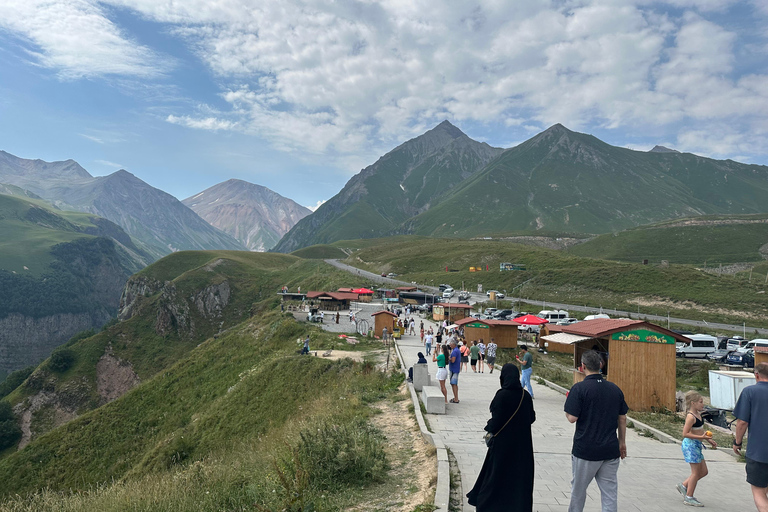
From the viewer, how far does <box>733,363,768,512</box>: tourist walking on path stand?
5.27 m

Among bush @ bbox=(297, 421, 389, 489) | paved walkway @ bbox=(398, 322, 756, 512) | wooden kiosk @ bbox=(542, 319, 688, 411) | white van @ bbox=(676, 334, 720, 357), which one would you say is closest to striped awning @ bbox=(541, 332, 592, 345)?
wooden kiosk @ bbox=(542, 319, 688, 411)

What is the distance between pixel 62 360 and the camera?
65.1 m

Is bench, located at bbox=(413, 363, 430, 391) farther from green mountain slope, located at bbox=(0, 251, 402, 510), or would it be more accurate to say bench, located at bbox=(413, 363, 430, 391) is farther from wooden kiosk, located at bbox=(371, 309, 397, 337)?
wooden kiosk, located at bbox=(371, 309, 397, 337)

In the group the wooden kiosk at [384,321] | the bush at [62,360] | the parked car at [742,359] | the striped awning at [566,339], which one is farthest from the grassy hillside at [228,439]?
the bush at [62,360]

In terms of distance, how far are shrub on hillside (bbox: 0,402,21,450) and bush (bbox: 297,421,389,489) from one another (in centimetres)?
6057

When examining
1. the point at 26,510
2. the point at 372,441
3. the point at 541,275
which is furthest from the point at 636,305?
the point at 26,510

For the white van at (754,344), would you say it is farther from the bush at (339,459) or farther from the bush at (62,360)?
the bush at (62,360)

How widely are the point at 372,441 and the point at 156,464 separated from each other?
16.7m

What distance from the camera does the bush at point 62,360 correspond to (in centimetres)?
6420

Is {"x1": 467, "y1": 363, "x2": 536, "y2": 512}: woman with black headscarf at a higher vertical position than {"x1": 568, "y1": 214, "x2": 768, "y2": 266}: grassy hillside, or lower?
lower

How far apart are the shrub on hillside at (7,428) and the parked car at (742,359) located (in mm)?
71492

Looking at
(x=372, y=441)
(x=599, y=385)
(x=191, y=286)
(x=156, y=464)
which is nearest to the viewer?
(x=599, y=385)

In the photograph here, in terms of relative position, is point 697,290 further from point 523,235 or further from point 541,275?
point 523,235

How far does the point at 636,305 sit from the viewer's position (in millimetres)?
56969
